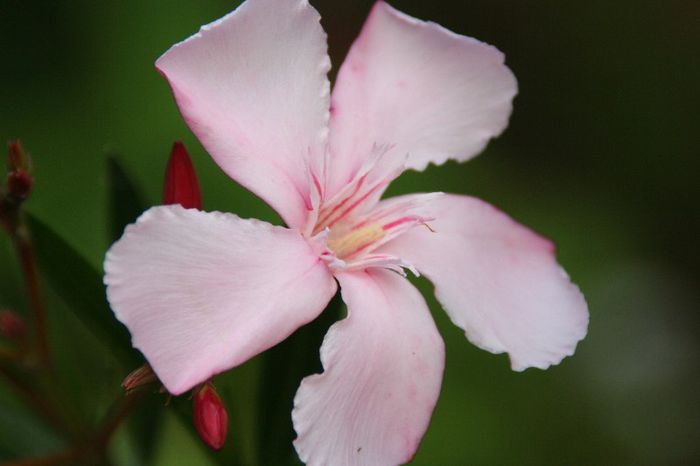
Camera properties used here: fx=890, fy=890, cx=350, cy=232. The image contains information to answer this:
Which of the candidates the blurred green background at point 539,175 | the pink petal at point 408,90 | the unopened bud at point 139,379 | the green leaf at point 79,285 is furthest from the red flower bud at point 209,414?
the blurred green background at point 539,175

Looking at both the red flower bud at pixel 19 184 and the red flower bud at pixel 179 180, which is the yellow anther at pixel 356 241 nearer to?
the red flower bud at pixel 179 180

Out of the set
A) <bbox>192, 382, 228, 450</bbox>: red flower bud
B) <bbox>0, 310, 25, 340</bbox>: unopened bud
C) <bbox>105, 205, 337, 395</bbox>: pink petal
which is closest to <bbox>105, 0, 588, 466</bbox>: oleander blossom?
<bbox>105, 205, 337, 395</bbox>: pink petal

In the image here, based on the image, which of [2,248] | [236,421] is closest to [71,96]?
[2,248]

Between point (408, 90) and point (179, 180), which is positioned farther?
point (408, 90)

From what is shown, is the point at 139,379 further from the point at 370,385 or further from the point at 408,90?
the point at 408,90

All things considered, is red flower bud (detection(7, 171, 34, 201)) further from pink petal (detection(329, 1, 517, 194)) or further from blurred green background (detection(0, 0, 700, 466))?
blurred green background (detection(0, 0, 700, 466))

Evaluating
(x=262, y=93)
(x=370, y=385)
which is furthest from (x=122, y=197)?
(x=370, y=385)
